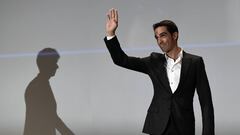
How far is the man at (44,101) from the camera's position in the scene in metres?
2.58

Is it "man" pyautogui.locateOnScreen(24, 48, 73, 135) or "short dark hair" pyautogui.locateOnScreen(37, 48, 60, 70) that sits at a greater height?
"short dark hair" pyautogui.locateOnScreen(37, 48, 60, 70)

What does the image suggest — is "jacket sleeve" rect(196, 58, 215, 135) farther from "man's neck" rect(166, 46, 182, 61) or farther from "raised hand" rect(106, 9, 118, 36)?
"raised hand" rect(106, 9, 118, 36)

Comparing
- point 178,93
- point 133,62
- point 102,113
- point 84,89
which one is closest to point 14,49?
point 84,89

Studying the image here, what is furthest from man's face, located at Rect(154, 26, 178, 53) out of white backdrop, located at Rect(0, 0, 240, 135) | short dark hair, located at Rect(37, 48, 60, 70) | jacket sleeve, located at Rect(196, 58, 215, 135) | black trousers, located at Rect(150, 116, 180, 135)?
short dark hair, located at Rect(37, 48, 60, 70)

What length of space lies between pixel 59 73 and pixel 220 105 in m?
0.97

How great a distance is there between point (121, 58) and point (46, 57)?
1.02 meters

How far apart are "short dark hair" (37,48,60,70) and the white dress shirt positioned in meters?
1.07

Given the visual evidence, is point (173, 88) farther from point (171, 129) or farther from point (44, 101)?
point (44, 101)

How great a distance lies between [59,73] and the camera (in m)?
2.58

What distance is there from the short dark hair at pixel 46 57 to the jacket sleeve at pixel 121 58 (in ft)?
3.13

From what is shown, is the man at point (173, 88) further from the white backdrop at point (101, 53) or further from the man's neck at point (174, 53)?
the white backdrop at point (101, 53)

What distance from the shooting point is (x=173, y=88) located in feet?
5.39

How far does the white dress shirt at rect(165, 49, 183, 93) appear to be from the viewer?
1.65 m

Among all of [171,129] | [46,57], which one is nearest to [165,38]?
[171,129]
